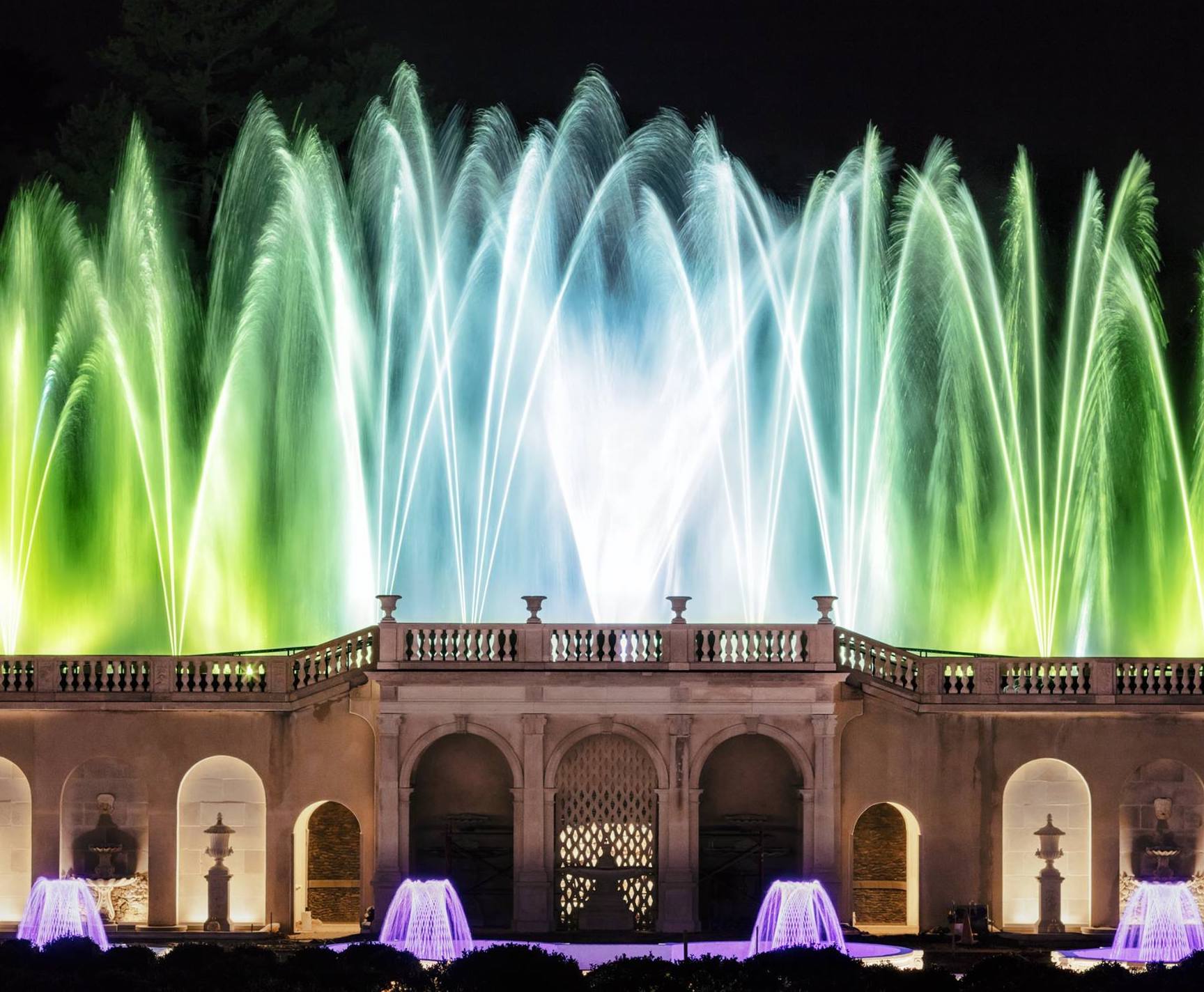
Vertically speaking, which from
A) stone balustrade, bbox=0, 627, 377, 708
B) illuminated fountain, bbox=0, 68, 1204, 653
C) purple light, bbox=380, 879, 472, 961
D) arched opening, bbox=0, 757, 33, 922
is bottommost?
purple light, bbox=380, 879, 472, 961

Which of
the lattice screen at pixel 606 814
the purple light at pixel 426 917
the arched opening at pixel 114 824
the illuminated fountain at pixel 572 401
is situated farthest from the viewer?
the illuminated fountain at pixel 572 401

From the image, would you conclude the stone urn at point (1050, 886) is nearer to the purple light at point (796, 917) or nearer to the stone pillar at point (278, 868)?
the purple light at point (796, 917)

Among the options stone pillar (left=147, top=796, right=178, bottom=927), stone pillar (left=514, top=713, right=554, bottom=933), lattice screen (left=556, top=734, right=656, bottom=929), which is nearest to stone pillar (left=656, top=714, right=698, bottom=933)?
lattice screen (left=556, top=734, right=656, bottom=929)

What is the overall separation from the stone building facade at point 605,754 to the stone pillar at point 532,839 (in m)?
0.05

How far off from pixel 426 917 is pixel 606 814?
4438 millimetres

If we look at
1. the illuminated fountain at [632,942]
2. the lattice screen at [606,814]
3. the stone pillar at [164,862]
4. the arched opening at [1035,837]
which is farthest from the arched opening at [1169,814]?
the stone pillar at [164,862]

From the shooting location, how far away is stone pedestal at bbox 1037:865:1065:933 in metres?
52.5

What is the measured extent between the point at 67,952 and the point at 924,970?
1270 centimetres

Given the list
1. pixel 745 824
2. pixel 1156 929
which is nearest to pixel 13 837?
pixel 745 824

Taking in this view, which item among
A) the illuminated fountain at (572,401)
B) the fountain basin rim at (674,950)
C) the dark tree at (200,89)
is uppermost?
the dark tree at (200,89)

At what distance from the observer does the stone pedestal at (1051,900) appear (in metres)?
52.5

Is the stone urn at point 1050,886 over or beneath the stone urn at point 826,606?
beneath

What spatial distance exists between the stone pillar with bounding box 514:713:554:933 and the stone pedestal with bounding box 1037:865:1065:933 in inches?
383

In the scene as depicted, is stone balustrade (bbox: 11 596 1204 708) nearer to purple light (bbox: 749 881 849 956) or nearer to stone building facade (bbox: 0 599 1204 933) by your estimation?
stone building facade (bbox: 0 599 1204 933)
